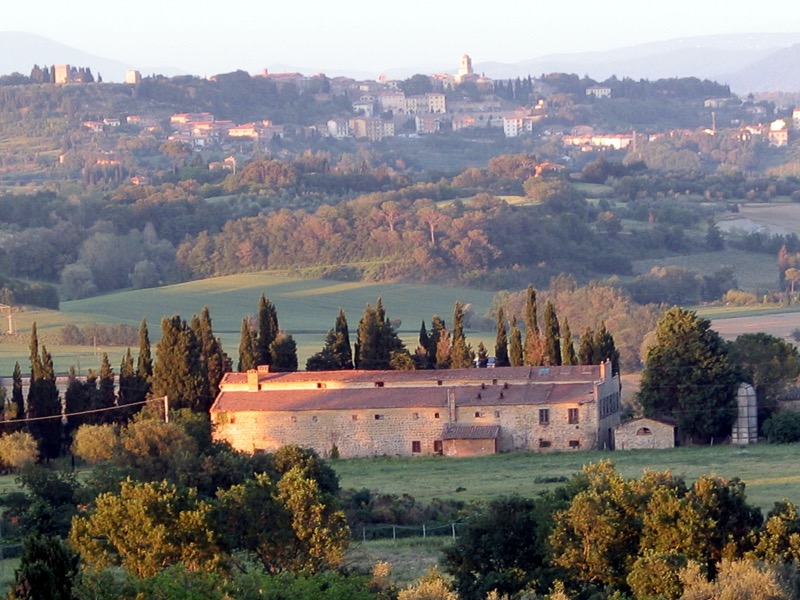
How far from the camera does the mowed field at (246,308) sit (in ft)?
228

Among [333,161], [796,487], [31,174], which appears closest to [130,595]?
[796,487]

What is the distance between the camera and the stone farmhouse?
4338 centimetres

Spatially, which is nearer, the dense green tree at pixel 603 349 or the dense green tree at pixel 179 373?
the dense green tree at pixel 179 373

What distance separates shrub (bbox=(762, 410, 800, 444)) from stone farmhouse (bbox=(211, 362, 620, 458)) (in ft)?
12.0

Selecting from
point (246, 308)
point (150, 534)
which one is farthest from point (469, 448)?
point (246, 308)

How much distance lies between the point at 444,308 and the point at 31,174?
7801 centimetres

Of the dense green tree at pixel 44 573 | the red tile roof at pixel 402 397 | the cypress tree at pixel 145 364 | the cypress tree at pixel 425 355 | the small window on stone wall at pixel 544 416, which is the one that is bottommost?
the small window on stone wall at pixel 544 416

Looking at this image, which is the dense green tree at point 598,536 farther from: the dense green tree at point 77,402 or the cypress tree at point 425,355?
the cypress tree at point 425,355

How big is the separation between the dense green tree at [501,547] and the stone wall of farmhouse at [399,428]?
17524 mm

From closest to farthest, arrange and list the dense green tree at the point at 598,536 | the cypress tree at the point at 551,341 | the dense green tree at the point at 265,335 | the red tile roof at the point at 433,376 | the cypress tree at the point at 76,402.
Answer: the dense green tree at the point at 598,536
the red tile roof at the point at 433,376
the cypress tree at the point at 76,402
the cypress tree at the point at 551,341
the dense green tree at the point at 265,335

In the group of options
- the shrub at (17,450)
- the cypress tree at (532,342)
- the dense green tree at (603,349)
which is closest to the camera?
the shrub at (17,450)

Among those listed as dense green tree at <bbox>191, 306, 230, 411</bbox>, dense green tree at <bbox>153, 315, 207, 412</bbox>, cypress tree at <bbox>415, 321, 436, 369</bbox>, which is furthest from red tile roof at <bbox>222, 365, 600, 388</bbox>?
cypress tree at <bbox>415, 321, 436, 369</bbox>

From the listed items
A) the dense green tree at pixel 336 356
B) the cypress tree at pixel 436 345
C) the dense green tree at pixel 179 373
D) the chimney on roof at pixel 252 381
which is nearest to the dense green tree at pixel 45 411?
the dense green tree at pixel 179 373

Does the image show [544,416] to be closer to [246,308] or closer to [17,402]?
[17,402]
